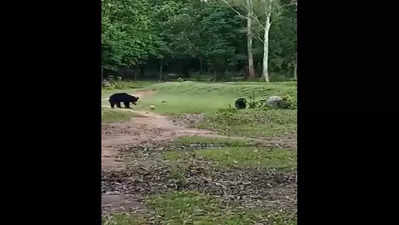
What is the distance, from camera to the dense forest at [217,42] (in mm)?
24047

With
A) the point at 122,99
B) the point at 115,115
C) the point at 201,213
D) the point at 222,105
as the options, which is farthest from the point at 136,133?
the point at 201,213

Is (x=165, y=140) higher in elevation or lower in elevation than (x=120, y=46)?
lower

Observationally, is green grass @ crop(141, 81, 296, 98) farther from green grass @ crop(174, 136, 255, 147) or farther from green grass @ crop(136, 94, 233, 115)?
green grass @ crop(174, 136, 255, 147)

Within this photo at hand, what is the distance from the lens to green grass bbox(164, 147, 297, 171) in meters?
9.12

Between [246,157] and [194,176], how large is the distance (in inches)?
70.0

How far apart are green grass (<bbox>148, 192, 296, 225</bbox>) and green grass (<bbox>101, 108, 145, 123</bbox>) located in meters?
7.73

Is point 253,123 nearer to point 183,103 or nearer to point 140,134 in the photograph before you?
point 140,134

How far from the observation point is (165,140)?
12328mm

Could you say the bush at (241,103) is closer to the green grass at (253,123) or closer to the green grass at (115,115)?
the green grass at (253,123)
